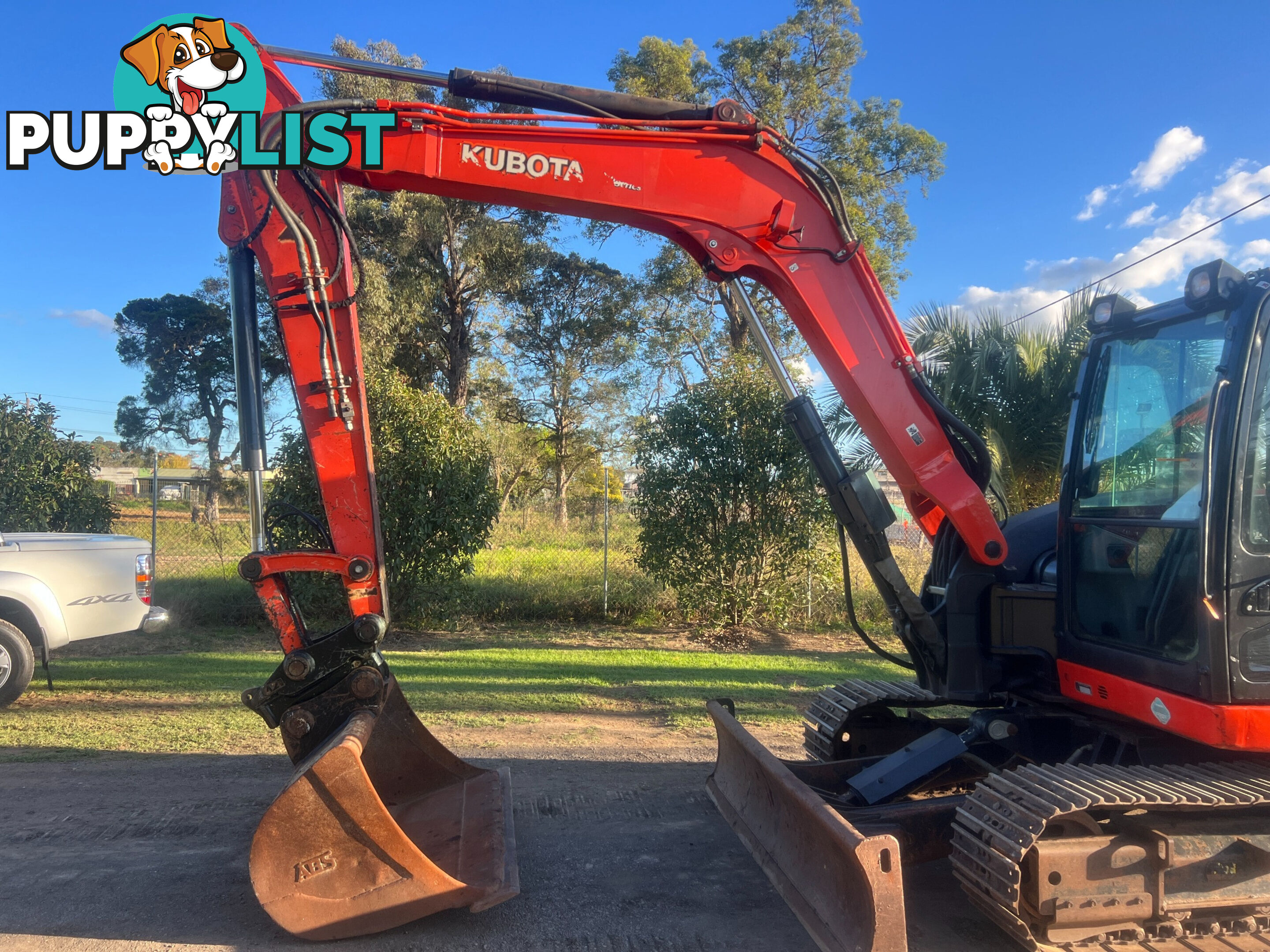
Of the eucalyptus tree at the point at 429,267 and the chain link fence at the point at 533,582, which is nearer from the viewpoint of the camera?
the chain link fence at the point at 533,582

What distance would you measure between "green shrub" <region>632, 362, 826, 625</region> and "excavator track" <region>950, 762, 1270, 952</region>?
24.0 feet

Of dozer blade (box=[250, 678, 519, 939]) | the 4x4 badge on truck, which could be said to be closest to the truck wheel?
the 4x4 badge on truck

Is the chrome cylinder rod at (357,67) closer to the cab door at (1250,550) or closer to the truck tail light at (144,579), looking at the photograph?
the cab door at (1250,550)

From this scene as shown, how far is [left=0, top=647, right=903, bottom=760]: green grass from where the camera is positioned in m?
6.78

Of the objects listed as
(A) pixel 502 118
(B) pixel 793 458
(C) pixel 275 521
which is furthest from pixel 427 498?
(A) pixel 502 118

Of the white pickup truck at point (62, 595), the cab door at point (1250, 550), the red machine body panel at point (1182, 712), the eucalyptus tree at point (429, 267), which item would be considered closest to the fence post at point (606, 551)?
the white pickup truck at point (62, 595)

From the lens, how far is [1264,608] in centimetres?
367

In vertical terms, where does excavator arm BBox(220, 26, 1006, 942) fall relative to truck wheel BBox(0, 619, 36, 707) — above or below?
above

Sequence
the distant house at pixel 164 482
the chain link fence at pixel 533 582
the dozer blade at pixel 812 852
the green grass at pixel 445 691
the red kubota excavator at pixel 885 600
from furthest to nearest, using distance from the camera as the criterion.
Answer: the distant house at pixel 164 482 < the chain link fence at pixel 533 582 < the green grass at pixel 445 691 < the red kubota excavator at pixel 885 600 < the dozer blade at pixel 812 852

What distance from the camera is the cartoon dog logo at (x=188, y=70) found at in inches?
175

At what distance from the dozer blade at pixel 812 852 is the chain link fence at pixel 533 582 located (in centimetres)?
680

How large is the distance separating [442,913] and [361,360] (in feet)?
8.81

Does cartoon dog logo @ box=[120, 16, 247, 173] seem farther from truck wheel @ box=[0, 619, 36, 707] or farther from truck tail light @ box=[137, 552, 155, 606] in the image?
truck wheel @ box=[0, 619, 36, 707]

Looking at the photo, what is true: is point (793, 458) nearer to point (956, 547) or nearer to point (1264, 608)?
point (956, 547)
